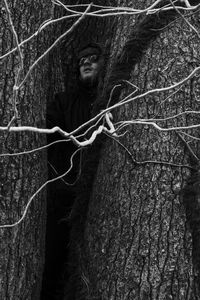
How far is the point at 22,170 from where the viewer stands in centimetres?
308

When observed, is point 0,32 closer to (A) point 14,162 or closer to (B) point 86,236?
(A) point 14,162

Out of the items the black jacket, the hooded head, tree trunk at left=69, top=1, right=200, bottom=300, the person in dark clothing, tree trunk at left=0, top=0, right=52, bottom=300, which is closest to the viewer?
tree trunk at left=69, top=1, right=200, bottom=300

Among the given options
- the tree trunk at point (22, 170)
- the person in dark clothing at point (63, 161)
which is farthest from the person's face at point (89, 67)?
the tree trunk at point (22, 170)

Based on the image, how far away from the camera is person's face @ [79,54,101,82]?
13.6ft

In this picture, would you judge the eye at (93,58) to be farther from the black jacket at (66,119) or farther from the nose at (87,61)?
the black jacket at (66,119)

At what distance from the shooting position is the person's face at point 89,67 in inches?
163

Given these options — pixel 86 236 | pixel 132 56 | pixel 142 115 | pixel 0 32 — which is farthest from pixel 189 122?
pixel 0 32

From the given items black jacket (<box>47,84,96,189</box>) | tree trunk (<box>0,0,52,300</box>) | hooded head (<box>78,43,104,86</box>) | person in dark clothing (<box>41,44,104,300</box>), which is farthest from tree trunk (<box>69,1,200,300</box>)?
hooded head (<box>78,43,104,86</box>)

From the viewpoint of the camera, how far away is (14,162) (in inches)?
120

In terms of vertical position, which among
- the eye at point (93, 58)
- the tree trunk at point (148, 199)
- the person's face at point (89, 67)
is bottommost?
the tree trunk at point (148, 199)

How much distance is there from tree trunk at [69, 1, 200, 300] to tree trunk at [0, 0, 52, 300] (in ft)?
0.84

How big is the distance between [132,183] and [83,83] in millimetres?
Result: 1292

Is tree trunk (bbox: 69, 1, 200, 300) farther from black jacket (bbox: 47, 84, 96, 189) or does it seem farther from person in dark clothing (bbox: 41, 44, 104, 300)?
black jacket (bbox: 47, 84, 96, 189)

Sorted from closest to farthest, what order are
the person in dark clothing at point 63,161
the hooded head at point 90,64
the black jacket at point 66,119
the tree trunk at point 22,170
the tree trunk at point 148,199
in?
the tree trunk at point 148,199
the tree trunk at point 22,170
the person in dark clothing at point 63,161
the black jacket at point 66,119
the hooded head at point 90,64
